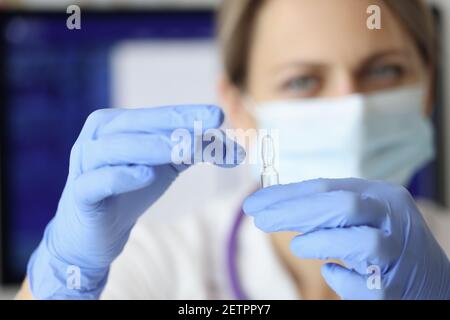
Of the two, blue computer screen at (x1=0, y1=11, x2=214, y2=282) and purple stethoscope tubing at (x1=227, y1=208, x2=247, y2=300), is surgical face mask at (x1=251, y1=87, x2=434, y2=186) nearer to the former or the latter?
purple stethoscope tubing at (x1=227, y1=208, x2=247, y2=300)

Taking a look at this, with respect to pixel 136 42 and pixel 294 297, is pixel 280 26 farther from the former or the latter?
pixel 136 42

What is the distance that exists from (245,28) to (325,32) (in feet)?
0.63

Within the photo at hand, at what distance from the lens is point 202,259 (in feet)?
3.22

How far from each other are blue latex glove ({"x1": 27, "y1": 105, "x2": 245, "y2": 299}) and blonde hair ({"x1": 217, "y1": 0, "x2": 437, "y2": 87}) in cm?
37

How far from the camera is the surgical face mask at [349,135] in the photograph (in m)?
0.69

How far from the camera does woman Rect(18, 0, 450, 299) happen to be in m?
0.52

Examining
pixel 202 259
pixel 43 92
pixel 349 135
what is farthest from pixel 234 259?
pixel 43 92

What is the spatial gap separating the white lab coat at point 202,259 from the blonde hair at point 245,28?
268 millimetres

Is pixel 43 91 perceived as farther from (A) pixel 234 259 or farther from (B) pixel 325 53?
(B) pixel 325 53

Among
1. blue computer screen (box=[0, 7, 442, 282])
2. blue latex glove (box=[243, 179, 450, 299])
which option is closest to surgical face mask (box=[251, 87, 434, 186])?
blue latex glove (box=[243, 179, 450, 299])

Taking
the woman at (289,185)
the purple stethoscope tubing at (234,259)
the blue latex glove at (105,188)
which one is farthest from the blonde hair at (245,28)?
the blue latex glove at (105,188)

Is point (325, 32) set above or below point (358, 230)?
above

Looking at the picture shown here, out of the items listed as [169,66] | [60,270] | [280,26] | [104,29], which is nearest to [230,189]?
[169,66]
